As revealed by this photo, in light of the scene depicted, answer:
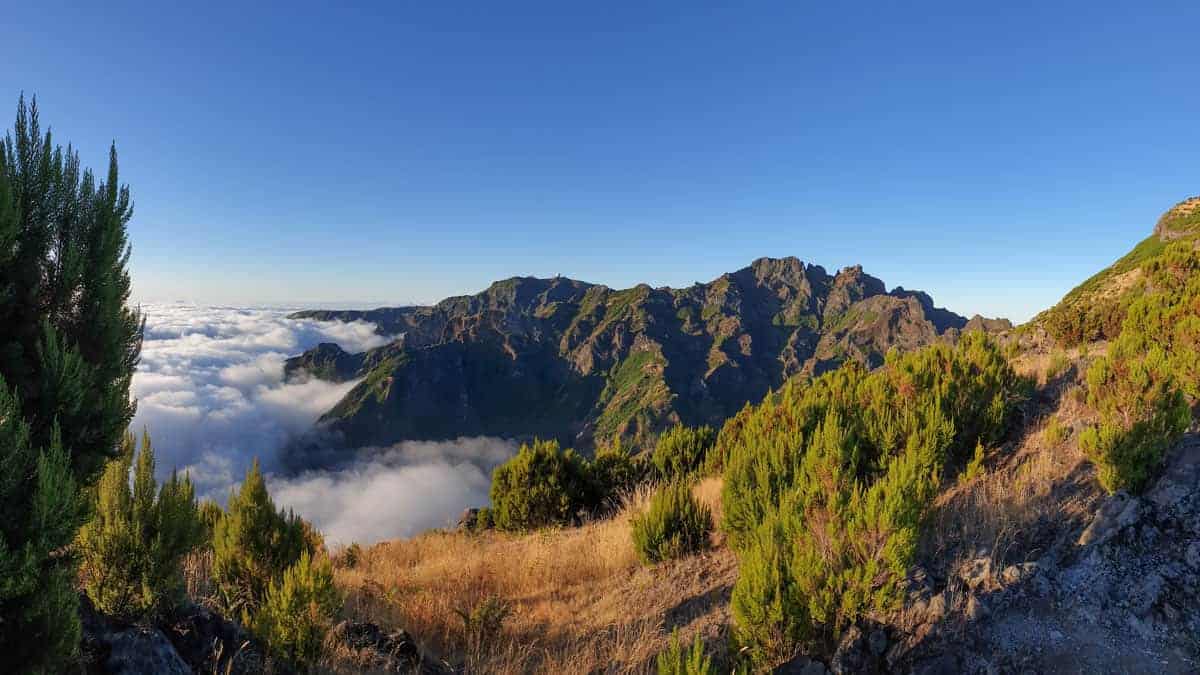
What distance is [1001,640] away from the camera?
3.78 metres

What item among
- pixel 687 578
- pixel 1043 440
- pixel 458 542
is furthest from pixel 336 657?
pixel 1043 440

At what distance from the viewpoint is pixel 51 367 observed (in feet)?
9.93

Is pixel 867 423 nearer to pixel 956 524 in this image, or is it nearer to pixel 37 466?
pixel 956 524

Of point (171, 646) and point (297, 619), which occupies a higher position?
point (171, 646)

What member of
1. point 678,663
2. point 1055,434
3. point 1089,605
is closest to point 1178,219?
point 1055,434

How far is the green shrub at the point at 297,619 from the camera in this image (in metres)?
4.04

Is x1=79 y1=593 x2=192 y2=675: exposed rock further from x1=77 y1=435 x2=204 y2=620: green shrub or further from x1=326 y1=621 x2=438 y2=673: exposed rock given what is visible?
x1=326 y1=621 x2=438 y2=673: exposed rock

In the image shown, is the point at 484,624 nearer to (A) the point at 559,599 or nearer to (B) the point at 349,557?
(A) the point at 559,599

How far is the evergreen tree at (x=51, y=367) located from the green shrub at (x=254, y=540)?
348 centimetres

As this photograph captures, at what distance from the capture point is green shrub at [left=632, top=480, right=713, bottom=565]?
23.2 feet

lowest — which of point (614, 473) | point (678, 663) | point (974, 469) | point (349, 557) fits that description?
point (349, 557)

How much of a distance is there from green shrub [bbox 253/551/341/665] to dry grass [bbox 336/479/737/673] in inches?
53.5

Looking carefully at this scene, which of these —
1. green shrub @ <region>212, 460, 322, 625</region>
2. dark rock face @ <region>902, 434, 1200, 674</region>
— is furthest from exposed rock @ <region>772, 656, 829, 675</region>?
green shrub @ <region>212, 460, 322, 625</region>

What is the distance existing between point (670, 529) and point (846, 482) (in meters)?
2.61
